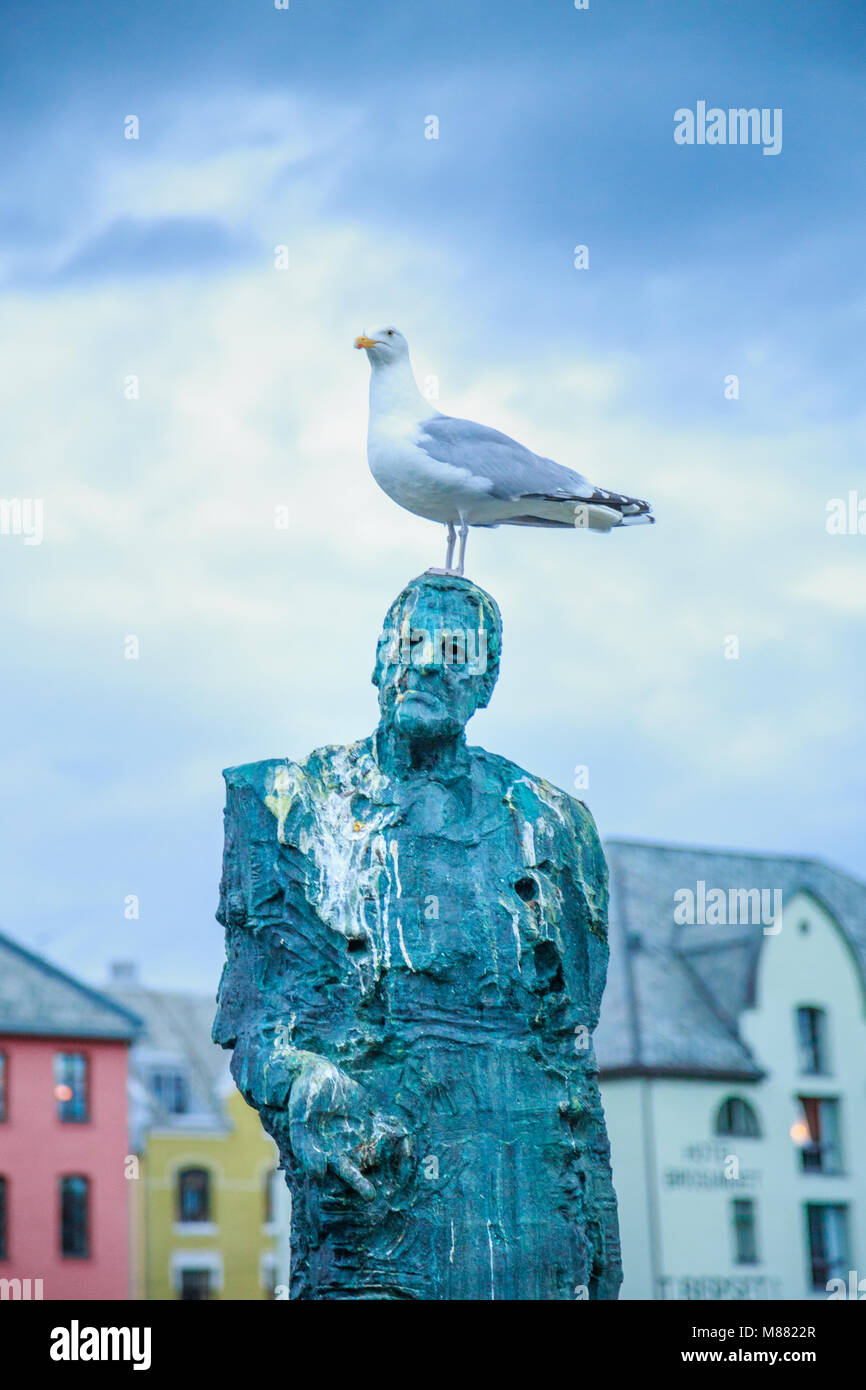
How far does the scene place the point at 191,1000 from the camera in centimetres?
5178

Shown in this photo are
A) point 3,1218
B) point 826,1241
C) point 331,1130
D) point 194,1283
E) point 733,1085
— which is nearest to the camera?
point 331,1130

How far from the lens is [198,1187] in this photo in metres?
46.0

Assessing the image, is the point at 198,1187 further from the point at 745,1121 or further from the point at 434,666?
the point at 434,666

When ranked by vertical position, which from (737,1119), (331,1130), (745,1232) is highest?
(737,1119)

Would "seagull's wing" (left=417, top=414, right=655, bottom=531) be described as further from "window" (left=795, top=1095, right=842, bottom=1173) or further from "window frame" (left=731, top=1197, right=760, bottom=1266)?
"window" (left=795, top=1095, right=842, bottom=1173)

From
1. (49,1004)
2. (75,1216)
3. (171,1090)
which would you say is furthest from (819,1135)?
(49,1004)

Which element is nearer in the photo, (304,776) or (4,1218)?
(304,776)

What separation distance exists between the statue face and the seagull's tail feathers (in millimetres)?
→ 1020

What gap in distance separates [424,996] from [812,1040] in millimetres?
31210

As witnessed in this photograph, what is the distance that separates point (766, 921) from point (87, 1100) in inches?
612

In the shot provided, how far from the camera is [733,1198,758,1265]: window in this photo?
117 ft

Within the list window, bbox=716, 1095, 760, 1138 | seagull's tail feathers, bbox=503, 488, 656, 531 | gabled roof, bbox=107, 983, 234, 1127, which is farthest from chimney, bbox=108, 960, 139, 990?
seagull's tail feathers, bbox=503, 488, 656, 531
